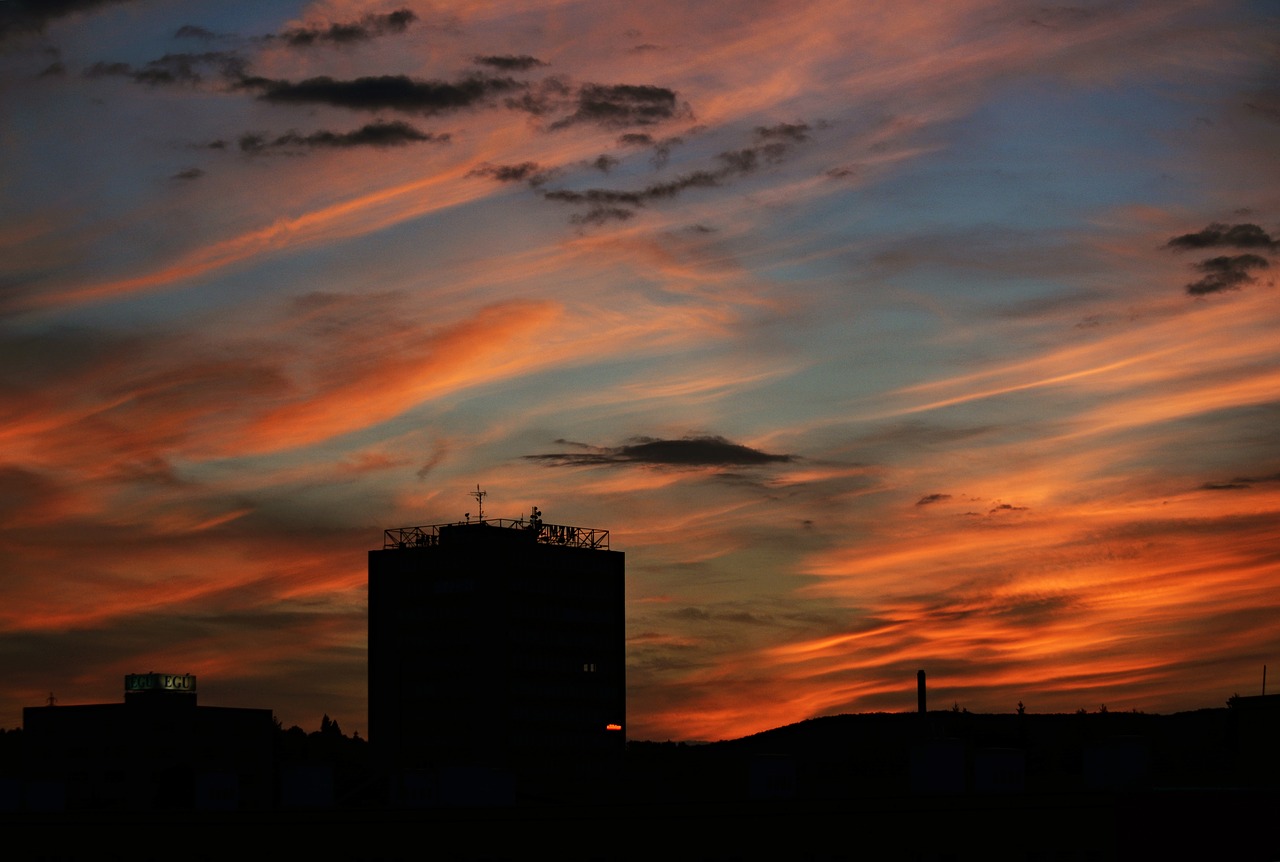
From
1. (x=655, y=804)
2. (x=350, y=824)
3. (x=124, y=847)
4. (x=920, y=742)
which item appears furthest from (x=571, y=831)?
(x=124, y=847)

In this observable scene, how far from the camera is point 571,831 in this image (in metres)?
83.8

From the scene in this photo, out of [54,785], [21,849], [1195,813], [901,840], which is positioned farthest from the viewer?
[54,785]

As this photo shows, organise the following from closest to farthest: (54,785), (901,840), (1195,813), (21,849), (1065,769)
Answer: (1195,813) → (901,840) → (21,849) → (54,785) → (1065,769)

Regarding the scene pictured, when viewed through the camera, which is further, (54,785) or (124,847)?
(54,785)

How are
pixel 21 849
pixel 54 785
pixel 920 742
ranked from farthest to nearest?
pixel 54 785 < pixel 21 849 < pixel 920 742

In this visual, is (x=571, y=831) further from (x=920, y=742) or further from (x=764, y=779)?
(x=920, y=742)

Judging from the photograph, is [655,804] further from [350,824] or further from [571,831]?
[350,824]

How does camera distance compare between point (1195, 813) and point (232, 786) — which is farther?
point (232, 786)

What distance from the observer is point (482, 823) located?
8431 cm

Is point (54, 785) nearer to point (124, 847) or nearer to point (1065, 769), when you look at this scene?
point (124, 847)

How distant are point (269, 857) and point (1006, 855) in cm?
3656

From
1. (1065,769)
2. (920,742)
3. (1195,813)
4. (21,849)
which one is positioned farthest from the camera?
(1065,769)

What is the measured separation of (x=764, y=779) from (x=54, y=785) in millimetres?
45547

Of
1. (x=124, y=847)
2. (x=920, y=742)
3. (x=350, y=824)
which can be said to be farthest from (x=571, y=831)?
(x=124, y=847)
